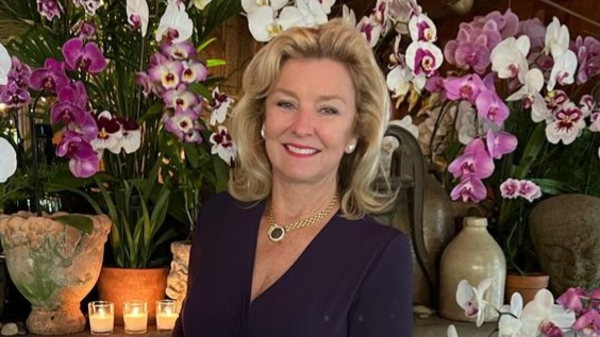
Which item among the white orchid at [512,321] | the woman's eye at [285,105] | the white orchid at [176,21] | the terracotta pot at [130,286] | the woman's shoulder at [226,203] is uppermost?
the white orchid at [176,21]

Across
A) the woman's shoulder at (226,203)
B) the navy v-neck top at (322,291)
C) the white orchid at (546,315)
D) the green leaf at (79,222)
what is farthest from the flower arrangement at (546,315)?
the green leaf at (79,222)

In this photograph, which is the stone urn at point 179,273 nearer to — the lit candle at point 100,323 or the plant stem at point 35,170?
the lit candle at point 100,323

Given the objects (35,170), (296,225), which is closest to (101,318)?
(35,170)

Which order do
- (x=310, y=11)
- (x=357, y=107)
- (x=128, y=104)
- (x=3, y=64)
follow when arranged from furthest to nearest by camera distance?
(x=128, y=104) → (x=310, y=11) → (x=357, y=107) → (x=3, y=64)

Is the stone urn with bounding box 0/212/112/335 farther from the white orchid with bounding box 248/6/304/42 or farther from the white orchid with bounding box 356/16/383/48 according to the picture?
the white orchid with bounding box 356/16/383/48

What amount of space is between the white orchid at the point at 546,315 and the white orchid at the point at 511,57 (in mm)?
392

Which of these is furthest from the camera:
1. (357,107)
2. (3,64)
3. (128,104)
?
(128,104)

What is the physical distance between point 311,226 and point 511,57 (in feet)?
1.58

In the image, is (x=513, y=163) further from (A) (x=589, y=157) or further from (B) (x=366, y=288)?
(B) (x=366, y=288)

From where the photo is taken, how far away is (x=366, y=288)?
0.93 metres

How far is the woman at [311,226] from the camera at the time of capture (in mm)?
931

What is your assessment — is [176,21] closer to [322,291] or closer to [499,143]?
[322,291]

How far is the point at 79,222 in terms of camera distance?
106 centimetres

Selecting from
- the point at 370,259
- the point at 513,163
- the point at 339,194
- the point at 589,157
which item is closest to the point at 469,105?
the point at 513,163
